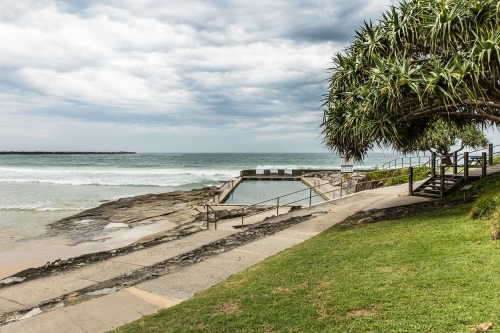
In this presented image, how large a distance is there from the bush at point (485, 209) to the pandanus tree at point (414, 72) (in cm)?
265

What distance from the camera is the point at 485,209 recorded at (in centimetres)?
895

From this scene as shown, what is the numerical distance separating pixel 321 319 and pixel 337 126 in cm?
990

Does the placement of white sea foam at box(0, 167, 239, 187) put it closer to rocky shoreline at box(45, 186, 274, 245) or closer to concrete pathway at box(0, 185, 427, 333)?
rocky shoreline at box(45, 186, 274, 245)

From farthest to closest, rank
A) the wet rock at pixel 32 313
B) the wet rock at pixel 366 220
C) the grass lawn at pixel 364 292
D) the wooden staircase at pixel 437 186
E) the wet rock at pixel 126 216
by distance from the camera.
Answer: the wet rock at pixel 126 216 < the wooden staircase at pixel 437 186 < the wet rock at pixel 366 220 < the wet rock at pixel 32 313 < the grass lawn at pixel 364 292

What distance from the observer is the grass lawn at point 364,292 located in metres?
4.25

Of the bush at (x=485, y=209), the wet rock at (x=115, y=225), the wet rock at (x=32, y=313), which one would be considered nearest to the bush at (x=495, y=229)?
the bush at (x=485, y=209)

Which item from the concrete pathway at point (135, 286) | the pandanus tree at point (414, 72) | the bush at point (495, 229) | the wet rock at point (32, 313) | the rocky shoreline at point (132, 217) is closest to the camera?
the concrete pathway at point (135, 286)

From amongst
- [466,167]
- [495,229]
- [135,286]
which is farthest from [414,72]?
[135,286]

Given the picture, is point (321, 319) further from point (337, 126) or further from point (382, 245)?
point (337, 126)

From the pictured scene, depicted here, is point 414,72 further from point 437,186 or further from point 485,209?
point 437,186

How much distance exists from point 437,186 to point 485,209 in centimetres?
735

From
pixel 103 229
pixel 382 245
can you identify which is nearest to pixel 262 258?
pixel 382 245

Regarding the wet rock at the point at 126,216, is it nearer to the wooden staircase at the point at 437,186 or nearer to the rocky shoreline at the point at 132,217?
the rocky shoreline at the point at 132,217

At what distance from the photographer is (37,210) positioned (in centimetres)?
2305
